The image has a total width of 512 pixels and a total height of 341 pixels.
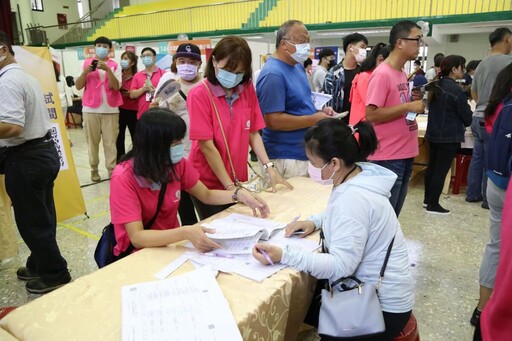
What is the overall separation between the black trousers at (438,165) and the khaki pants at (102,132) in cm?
343

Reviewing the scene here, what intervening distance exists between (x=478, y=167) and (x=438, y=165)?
0.51 metres

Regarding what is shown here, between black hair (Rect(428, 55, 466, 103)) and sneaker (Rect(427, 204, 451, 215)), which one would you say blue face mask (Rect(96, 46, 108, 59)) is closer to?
black hair (Rect(428, 55, 466, 103))

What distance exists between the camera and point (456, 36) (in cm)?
1120

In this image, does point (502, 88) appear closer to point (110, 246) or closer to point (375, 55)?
point (375, 55)

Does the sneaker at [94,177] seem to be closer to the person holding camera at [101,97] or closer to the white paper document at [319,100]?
the person holding camera at [101,97]

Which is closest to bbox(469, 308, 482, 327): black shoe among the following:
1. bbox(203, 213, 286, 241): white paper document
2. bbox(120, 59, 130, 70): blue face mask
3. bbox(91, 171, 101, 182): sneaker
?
bbox(203, 213, 286, 241): white paper document

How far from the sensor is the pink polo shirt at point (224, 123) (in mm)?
1793

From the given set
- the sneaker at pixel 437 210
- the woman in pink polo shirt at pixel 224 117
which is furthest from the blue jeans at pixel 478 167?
the woman in pink polo shirt at pixel 224 117

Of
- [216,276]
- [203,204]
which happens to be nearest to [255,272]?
[216,276]

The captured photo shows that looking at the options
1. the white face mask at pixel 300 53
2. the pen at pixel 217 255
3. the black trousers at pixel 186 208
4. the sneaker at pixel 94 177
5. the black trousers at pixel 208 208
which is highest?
the white face mask at pixel 300 53

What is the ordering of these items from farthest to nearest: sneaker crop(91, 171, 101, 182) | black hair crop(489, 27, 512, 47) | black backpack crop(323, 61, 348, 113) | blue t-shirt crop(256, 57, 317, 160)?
sneaker crop(91, 171, 101, 182) → black backpack crop(323, 61, 348, 113) → black hair crop(489, 27, 512, 47) → blue t-shirt crop(256, 57, 317, 160)

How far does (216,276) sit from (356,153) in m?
0.60

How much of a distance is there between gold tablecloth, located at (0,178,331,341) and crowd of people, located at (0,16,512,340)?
98mm

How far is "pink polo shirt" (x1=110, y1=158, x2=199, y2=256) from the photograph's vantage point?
1409mm
